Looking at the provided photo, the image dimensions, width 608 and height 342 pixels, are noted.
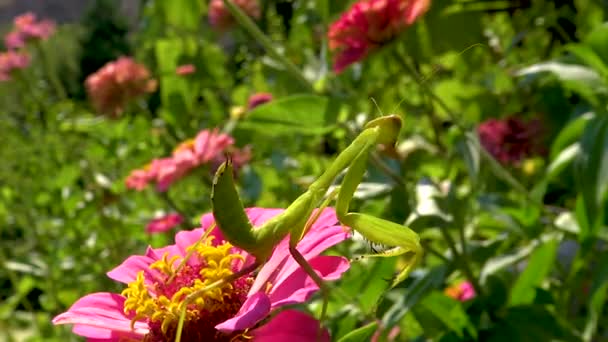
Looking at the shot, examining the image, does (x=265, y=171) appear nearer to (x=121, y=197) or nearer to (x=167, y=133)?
(x=167, y=133)

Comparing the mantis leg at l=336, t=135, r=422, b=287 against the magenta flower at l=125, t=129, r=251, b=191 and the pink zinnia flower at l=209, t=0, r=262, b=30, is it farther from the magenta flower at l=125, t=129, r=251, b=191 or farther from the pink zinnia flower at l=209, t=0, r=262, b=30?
the pink zinnia flower at l=209, t=0, r=262, b=30

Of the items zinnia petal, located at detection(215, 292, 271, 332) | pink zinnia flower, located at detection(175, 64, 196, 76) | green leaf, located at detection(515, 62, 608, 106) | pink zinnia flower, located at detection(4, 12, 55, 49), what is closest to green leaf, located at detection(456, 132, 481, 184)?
green leaf, located at detection(515, 62, 608, 106)

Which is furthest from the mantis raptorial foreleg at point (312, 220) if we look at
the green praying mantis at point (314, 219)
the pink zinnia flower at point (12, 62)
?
the pink zinnia flower at point (12, 62)

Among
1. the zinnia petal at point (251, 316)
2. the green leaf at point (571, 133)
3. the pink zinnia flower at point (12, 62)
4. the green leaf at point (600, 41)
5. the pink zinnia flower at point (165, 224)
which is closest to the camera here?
the zinnia petal at point (251, 316)

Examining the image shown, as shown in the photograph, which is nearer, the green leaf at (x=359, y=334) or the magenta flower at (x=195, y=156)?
the green leaf at (x=359, y=334)

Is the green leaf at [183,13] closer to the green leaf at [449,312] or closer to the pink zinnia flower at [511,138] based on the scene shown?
the pink zinnia flower at [511,138]

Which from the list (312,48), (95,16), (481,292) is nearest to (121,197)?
(312,48)
